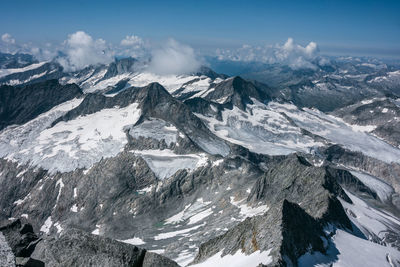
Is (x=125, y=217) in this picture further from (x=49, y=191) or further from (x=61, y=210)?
(x=49, y=191)

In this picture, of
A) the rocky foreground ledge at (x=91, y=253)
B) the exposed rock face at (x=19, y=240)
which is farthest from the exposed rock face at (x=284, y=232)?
the exposed rock face at (x=19, y=240)

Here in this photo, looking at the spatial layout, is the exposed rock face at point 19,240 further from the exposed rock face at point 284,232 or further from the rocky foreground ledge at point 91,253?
the exposed rock face at point 284,232

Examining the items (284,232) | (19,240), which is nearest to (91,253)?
(19,240)

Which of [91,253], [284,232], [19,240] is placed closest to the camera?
[91,253]

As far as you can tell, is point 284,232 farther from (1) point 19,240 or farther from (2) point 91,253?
(1) point 19,240

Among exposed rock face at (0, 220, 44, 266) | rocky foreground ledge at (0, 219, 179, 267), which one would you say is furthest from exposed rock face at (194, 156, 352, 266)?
exposed rock face at (0, 220, 44, 266)

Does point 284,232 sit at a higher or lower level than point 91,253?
lower

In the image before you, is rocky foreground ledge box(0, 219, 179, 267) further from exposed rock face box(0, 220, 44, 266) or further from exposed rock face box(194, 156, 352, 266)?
exposed rock face box(194, 156, 352, 266)

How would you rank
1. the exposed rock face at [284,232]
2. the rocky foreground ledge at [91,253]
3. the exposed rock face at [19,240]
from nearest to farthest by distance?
the rocky foreground ledge at [91,253], the exposed rock face at [19,240], the exposed rock face at [284,232]

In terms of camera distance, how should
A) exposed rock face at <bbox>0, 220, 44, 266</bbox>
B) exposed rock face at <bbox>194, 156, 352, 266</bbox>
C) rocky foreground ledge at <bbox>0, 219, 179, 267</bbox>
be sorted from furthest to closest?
exposed rock face at <bbox>194, 156, 352, 266</bbox> < exposed rock face at <bbox>0, 220, 44, 266</bbox> < rocky foreground ledge at <bbox>0, 219, 179, 267</bbox>

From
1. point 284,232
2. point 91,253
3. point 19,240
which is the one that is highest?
point 91,253

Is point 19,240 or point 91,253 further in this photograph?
point 19,240
